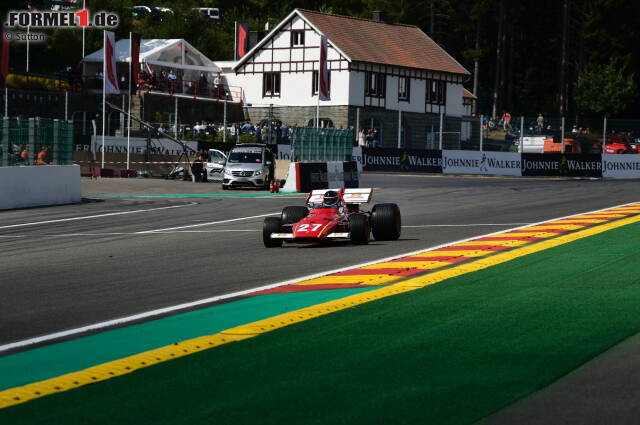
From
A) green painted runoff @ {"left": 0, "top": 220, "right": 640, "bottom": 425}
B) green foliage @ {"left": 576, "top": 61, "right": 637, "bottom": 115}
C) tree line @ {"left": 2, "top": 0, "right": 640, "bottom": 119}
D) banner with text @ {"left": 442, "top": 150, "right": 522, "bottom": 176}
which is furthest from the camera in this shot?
tree line @ {"left": 2, "top": 0, "right": 640, "bottom": 119}

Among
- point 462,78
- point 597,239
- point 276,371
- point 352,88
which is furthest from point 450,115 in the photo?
point 276,371

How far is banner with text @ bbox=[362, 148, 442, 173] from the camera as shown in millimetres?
47344

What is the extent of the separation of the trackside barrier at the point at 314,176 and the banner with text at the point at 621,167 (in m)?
16.8

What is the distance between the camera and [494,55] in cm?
9519

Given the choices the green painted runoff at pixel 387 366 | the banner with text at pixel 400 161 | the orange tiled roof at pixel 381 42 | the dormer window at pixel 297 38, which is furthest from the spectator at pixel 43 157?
the dormer window at pixel 297 38

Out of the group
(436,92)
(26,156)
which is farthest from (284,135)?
(436,92)

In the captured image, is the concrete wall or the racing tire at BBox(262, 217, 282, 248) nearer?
the racing tire at BBox(262, 217, 282, 248)

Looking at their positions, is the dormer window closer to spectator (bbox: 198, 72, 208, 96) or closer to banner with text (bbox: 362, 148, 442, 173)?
spectator (bbox: 198, 72, 208, 96)

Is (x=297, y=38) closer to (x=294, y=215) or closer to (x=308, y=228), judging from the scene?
(x=294, y=215)

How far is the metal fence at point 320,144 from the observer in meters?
35.7

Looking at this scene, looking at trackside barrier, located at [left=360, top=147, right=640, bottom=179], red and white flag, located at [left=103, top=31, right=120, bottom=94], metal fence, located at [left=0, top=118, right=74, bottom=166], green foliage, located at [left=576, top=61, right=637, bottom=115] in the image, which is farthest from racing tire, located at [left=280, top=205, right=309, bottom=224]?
green foliage, located at [left=576, top=61, right=637, bottom=115]

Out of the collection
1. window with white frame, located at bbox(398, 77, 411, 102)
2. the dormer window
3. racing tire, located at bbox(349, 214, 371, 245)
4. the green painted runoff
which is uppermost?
the dormer window

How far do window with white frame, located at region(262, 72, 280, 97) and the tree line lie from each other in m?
16.7

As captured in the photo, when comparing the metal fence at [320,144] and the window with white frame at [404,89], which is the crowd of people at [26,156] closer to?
the metal fence at [320,144]
